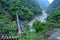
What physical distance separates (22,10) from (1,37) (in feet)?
42.5

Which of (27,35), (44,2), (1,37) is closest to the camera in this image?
(1,37)

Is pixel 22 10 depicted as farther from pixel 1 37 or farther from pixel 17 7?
pixel 1 37

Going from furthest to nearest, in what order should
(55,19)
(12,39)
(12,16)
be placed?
(12,16)
(55,19)
(12,39)

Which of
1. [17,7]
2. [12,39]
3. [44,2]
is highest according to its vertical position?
[44,2]

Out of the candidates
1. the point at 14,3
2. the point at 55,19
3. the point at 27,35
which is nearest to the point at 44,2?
the point at 14,3

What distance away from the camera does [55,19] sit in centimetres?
1367

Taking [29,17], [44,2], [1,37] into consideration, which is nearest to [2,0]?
[29,17]

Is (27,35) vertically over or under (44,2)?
under

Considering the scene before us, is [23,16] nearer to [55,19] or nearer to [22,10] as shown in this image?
[22,10]

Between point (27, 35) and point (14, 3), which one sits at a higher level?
point (14, 3)

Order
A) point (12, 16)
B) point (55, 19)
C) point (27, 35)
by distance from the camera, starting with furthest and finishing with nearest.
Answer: point (12, 16), point (55, 19), point (27, 35)

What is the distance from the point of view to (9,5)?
18.2m

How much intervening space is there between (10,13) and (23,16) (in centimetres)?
164

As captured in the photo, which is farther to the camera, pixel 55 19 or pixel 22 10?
pixel 22 10
